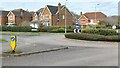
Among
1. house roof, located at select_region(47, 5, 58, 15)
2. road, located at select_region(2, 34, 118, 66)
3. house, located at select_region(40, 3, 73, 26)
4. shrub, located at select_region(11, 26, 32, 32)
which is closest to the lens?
road, located at select_region(2, 34, 118, 66)

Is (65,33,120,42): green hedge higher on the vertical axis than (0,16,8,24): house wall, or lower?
lower

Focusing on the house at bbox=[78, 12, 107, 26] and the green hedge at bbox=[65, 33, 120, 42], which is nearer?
the green hedge at bbox=[65, 33, 120, 42]

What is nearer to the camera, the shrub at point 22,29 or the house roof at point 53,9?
the shrub at point 22,29

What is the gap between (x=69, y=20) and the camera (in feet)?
255

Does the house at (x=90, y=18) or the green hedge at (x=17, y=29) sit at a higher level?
the house at (x=90, y=18)

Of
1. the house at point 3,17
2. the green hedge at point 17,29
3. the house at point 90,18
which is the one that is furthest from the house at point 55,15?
the green hedge at point 17,29

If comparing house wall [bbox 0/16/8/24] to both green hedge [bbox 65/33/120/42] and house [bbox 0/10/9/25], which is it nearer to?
house [bbox 0/10/9/25]

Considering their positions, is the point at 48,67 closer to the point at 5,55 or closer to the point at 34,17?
the point at 5,55

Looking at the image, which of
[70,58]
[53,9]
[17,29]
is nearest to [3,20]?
[53,9]

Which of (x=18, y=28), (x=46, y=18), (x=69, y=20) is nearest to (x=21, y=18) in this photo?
(x=46, y=18)

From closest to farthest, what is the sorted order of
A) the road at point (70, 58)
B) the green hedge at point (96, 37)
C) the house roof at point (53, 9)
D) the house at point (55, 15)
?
the road at point (70, 58), the green hedge at point (96, 37), the house at point (55, 15), the house roof at point (53, 9)

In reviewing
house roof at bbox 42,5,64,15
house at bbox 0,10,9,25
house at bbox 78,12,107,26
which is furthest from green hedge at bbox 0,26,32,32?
house at bbox 78,12,107,26

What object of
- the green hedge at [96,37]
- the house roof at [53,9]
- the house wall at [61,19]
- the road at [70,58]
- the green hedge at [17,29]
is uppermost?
the house roof at [53,9]

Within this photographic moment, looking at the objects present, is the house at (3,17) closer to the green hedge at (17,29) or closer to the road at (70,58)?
the green hedge at (17,29)
